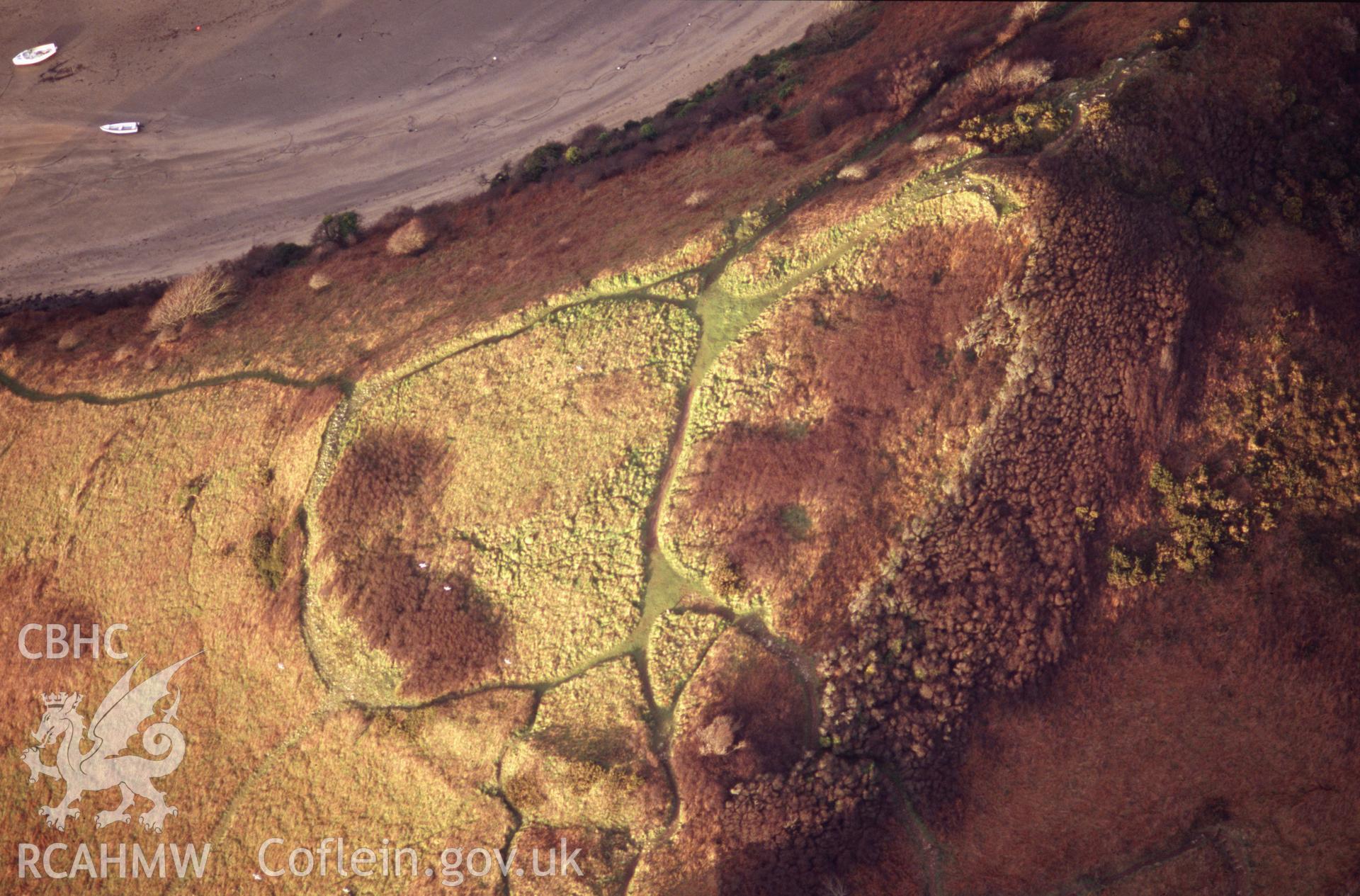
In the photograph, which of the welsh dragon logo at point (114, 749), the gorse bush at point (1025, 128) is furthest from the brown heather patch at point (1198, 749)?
the welsh dragon logo at point (114, 749)

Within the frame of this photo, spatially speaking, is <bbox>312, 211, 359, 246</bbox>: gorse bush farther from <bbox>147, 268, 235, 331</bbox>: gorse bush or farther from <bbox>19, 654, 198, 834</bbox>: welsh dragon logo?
<bbox>19, 654, 198, 834</bbox>: welsh dragon logo

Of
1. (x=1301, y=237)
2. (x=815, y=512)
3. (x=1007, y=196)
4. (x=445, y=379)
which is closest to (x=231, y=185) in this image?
(x=445, y=379)

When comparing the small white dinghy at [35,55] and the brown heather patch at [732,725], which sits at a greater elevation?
the small white dinghy at [35,55]

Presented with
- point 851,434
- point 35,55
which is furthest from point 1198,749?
point 35,55

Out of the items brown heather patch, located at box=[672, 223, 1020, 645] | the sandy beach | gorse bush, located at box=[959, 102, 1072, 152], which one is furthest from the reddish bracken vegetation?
gorse bush, located at box=[959, 102, 1072, 152]

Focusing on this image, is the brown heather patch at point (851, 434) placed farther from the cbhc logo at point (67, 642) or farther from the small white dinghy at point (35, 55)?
the small white dinghy at point (35, 55)

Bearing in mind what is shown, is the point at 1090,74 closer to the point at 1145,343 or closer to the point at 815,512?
the point at 1145,343

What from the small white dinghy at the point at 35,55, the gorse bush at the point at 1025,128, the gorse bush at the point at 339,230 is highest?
the small white dinghy at the point at 35,55
